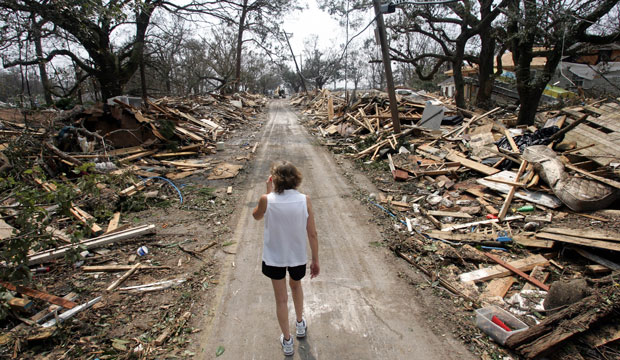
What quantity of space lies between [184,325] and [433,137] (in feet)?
33.7

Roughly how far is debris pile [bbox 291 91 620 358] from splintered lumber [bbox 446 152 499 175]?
26 millimetres

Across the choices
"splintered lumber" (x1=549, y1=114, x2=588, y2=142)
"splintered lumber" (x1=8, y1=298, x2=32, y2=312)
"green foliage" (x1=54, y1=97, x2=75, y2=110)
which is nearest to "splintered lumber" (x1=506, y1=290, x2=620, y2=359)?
"splintered lumber" (x1=8, y1=298, x2=32, y2=312)

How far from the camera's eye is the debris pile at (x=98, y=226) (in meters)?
3.49

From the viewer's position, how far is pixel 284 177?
2844 millimetres

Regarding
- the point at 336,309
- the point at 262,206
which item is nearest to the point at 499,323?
the point at 336,309

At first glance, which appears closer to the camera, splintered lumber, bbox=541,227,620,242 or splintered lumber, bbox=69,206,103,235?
splintered lumber, bbox=541,227,620,242

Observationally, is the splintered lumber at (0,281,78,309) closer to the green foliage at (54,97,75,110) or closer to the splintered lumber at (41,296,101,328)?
the splintered lumber at (41,296,101,328)

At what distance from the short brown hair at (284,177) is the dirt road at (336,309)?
5.41 ft

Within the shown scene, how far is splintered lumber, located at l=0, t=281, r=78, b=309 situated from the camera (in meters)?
3.66

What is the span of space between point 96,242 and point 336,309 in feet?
12.6

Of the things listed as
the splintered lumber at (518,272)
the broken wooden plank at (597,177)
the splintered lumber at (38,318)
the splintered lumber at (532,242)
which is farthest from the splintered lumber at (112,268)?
the broken wooden plank at (597,177)

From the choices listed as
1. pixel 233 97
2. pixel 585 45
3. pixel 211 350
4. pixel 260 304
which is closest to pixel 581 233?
pixel 260 304

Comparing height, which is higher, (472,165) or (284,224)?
(284,224)

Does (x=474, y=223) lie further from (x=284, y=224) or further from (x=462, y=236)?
(x=284, y=224)
